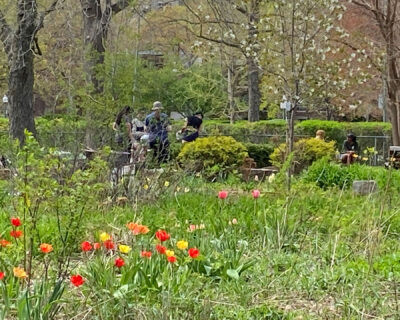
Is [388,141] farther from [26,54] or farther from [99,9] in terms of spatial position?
[26,54]

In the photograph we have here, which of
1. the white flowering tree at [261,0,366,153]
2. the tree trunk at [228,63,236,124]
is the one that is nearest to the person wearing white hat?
the white flowering tree at [261,0,366,153]

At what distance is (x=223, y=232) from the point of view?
189 inches

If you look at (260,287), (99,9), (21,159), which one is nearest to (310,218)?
(260,287)

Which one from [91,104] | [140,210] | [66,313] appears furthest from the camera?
[91,104]

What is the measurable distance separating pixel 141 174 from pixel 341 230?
2655mm

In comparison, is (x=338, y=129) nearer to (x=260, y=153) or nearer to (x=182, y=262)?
(x=260, y=153)

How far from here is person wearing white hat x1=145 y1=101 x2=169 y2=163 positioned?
965cm

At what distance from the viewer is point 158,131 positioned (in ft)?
35.0

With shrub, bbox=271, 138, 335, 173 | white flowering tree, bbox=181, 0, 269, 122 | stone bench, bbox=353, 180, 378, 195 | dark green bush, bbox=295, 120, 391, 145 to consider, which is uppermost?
white flowering tree, bbox=181, 0, 269, 122

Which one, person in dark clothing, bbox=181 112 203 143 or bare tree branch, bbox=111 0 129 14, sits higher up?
bare tree branch, bbox=111 0 129 14

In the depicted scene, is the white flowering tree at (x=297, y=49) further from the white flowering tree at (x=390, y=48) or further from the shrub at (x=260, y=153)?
the shrub at (x=260, y=153)

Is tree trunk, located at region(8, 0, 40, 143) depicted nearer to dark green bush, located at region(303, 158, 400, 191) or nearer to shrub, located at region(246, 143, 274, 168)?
dark green bush, located at region(303, 158, 400, 191)

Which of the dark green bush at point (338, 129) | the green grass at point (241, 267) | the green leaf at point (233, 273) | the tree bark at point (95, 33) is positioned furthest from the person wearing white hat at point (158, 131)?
the dark green bush at point (338, 129)

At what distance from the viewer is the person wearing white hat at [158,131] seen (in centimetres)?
965
